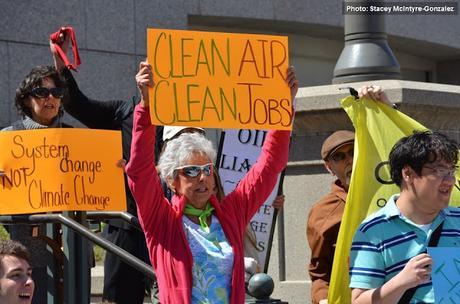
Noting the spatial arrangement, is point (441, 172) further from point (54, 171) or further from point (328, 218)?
point (54, 171)

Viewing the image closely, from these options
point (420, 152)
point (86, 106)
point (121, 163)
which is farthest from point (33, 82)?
point (420, 152)

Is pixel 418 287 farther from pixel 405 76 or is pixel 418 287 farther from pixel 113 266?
pixel 405 76

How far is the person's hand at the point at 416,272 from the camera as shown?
3.68 meters

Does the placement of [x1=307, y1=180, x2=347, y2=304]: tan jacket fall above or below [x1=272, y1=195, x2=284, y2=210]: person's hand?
below


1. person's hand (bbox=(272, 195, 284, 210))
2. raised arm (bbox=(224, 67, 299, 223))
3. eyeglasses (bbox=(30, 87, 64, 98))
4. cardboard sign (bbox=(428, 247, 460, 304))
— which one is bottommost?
cardboard sign (bbox=(428, 247, 460, 304))

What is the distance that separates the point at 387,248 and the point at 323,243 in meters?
0.97

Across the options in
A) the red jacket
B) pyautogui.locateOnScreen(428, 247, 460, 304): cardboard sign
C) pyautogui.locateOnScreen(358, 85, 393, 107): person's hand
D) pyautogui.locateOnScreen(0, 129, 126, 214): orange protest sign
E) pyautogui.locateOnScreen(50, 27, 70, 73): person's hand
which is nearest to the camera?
pyautogui.locateOnScreen(428, 247, 460, 304): cardboard sign

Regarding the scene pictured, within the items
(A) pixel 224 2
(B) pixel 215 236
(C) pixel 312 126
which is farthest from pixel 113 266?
(A) pixel 224 2

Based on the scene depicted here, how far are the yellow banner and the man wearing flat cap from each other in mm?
262

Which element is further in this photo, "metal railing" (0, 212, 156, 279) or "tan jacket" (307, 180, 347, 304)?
"metal railing" (0, 212, 156, 279)

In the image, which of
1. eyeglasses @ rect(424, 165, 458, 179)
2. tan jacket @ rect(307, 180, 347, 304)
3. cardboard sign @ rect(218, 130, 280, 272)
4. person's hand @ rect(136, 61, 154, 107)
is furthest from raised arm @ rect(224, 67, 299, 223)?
cardboard sign @ rect(218, 130, 280, 272)

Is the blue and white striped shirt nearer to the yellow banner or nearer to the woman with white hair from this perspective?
the yellow banner

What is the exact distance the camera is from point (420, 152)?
12.9ft

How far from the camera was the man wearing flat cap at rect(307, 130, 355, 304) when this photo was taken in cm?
480
